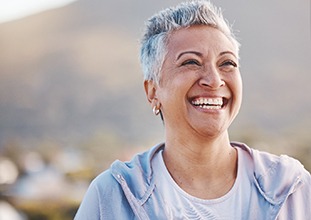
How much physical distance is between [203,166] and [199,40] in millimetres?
351

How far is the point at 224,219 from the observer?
161cm

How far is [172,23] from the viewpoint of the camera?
5.69ft

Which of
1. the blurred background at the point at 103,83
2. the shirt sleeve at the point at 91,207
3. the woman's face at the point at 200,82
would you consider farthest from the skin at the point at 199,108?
the blurred background at the point at 103,83

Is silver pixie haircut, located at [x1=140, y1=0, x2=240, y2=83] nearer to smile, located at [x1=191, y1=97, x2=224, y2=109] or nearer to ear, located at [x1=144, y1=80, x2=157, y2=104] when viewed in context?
ear, located at [x1=144, y1=80, x2=157, y2=104]

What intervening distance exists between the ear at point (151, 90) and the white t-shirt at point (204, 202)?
0.75 ft

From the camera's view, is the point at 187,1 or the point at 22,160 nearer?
the point at 187,1

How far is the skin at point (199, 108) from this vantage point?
1.63 m

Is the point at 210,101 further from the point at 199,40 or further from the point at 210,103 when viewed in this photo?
the point at 199,40

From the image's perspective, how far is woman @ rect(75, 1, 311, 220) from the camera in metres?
1.63

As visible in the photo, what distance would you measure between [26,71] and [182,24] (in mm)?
10254

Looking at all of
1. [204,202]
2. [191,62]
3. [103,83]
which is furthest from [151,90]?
[103,83]

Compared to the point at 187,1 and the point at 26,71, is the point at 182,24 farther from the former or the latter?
the point at 26,71

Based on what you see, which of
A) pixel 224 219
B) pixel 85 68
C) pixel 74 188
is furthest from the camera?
pixel 85 68

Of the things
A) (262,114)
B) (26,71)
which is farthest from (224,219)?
(26,71)
